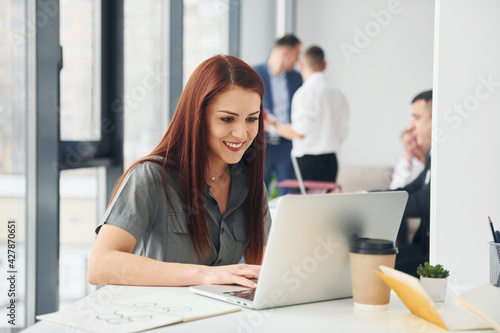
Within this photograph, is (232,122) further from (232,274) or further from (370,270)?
(370,270)

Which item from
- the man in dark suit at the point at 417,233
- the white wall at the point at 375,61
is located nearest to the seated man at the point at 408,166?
the man in dark suit at the point at 417,233

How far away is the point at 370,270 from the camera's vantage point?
1177 millimetres

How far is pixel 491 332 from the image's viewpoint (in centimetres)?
106

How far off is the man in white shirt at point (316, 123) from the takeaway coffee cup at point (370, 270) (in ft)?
10.4

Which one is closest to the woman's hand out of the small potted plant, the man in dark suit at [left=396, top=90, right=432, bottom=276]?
the small potted plant

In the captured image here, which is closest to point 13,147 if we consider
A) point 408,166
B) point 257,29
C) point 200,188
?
point 200,188

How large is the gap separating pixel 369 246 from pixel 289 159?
4013 millimetres

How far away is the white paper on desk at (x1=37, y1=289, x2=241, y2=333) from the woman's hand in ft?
0.39

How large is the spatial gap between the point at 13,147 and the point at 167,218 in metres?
0.80

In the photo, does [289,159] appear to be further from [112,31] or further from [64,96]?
[64,96]

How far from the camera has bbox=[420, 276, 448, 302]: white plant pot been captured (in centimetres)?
128

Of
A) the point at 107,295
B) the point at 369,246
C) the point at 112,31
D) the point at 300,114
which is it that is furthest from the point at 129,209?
the point at 300,114

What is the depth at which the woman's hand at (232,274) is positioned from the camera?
133cm

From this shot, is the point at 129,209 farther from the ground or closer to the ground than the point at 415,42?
closer to the ground
